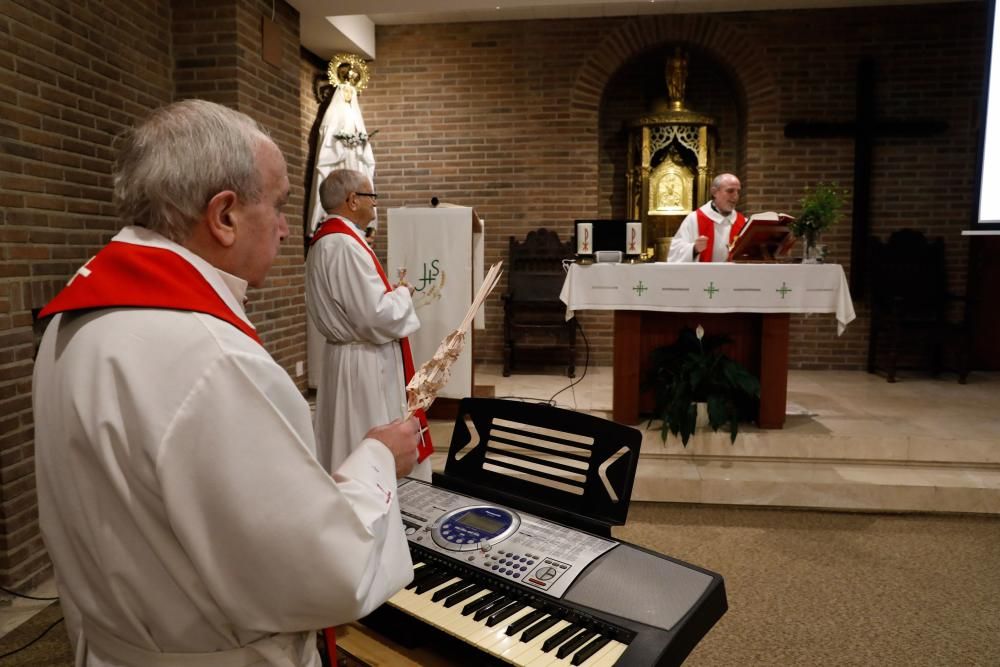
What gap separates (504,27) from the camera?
671cm

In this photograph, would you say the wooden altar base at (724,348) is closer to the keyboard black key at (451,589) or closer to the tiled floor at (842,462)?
the tiled floor at (842,462)

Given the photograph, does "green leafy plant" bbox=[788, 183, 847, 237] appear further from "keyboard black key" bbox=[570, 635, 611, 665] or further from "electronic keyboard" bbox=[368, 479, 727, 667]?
"keyboard black key" bbox=[570, 635, 611, 665]

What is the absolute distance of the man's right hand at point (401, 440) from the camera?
3.48ft

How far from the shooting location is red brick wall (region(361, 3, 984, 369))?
641cm

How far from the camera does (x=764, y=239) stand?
4.38 meters

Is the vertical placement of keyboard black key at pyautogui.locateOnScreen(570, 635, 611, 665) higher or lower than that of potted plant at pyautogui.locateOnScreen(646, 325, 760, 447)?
higher

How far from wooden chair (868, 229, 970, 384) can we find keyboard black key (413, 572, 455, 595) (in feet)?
19.2

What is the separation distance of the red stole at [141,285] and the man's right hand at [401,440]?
0.29 metres

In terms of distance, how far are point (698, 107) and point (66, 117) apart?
19.4 ft

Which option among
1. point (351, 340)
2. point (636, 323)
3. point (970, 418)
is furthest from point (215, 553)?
point (970, 418)

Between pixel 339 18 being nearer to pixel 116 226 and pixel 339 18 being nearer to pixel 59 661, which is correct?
pixel 116 226

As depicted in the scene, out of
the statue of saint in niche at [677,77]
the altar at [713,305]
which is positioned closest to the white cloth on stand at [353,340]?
the altar at [713,305]

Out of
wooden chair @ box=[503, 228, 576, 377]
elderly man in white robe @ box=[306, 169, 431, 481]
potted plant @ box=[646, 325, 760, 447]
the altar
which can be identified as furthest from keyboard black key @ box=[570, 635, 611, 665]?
wooden chair @ box=[503, 228, 576, 377]

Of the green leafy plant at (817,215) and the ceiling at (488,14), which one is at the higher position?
the ceiling at (488,14)
